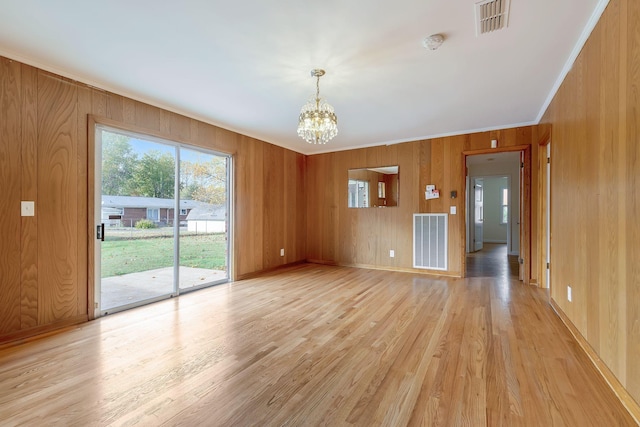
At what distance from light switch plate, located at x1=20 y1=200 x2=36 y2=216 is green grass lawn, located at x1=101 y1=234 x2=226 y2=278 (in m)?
0.66

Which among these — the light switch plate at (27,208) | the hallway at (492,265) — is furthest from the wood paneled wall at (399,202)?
the light switch plate at (27,208)

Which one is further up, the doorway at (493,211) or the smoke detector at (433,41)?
the smoke detector at (433,41)

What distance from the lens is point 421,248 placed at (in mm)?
5043

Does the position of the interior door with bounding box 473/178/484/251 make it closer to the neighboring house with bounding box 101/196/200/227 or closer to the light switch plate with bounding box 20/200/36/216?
the neighboring house with bounding box 101/196/200/227

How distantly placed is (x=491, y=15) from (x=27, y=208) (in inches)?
161

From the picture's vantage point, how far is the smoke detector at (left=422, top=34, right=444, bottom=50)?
2.13 meters

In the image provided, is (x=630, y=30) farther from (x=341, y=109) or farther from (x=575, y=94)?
(x=341, y=109)

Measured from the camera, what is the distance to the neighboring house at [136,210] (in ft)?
10.1

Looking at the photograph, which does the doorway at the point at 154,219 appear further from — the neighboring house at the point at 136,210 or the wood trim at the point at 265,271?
the wood trim at the point at 265,271

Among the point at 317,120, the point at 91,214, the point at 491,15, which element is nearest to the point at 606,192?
the point at 491,15

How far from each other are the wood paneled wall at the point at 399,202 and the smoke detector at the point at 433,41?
2.74 meters

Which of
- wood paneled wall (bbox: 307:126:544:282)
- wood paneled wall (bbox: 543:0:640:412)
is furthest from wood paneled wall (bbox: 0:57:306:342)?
wood paneled wall (bbox: 543:0:640:412)

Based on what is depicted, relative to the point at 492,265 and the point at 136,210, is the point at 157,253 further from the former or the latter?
the point at 492,265

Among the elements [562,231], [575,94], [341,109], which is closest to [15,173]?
[341,109]
